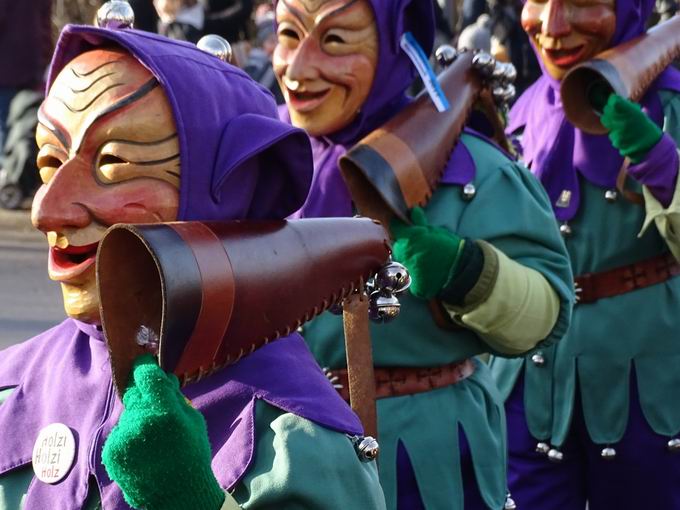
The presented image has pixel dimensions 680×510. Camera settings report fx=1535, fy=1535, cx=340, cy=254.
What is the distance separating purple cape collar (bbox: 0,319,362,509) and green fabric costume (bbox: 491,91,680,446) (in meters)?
2.05

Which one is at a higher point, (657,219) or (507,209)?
(507,209)

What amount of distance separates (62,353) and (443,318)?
1178mm

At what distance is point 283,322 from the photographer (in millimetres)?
2031

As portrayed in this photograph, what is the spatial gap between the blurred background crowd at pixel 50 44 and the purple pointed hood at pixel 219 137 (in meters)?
6.69

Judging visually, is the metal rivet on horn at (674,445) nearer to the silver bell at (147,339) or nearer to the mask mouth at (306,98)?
the mask mouth at (306,98)

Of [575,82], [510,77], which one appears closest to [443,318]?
[510,77]

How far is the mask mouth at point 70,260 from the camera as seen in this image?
220 cm

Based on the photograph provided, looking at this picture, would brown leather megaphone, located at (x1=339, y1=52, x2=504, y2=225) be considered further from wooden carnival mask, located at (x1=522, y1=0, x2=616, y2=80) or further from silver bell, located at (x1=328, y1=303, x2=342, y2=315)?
silver bell, located at (x1=328, y1=303, x2=342, y2=315)

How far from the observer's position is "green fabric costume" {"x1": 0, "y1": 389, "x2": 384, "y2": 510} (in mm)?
2035

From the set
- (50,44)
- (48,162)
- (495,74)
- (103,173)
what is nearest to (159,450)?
(103,173)

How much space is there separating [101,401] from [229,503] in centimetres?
40

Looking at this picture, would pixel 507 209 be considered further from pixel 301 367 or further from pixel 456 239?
pixel 301 367

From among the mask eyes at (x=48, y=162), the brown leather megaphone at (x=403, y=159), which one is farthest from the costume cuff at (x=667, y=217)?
the mask eyes at (x=48, y=162)

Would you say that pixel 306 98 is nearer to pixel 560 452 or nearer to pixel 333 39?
pixel 333 39
